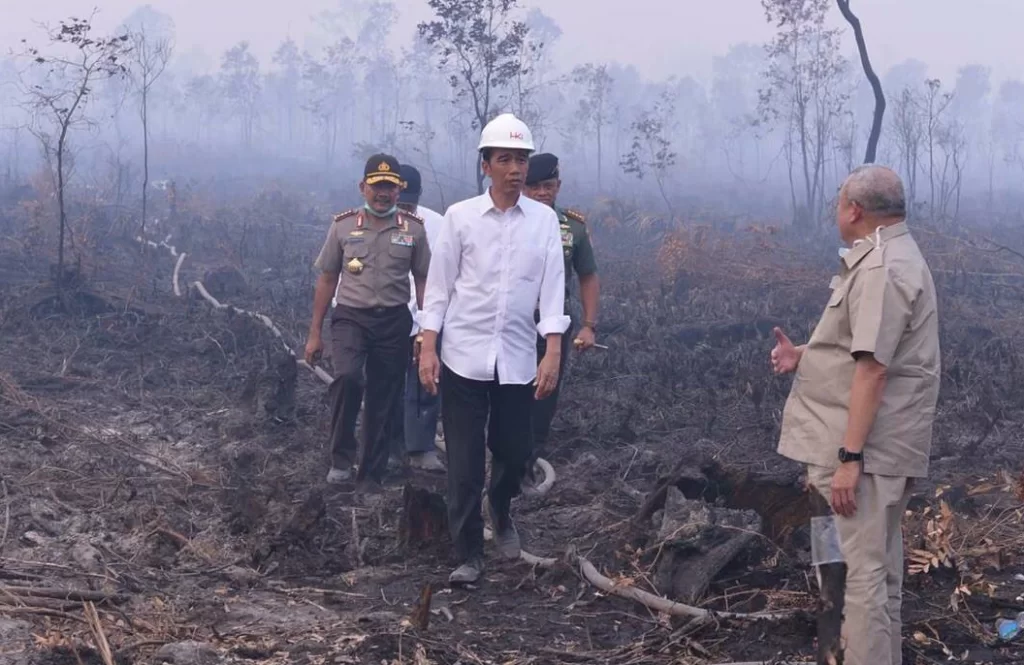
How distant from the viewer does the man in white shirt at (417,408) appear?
689 centimetres

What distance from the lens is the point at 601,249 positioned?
21.6 meters

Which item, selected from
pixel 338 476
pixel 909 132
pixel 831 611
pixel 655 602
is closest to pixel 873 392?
pixel 831 611

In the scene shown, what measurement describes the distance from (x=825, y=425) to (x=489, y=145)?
1829mm

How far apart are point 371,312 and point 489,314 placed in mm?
1849

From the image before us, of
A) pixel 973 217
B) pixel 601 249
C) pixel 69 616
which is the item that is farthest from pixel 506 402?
pixel 973 217

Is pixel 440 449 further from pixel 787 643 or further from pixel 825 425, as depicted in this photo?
pixel 825 425

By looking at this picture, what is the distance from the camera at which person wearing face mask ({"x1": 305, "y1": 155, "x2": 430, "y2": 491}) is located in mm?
6367

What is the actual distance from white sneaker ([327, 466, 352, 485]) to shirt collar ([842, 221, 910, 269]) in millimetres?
3843

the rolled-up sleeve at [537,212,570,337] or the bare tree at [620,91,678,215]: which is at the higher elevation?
the bare tree at [620,91,678,215]

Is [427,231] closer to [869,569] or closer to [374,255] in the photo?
[374,255]

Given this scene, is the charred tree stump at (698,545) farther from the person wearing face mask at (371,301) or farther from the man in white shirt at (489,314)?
the person wearing face mask at (371,301)

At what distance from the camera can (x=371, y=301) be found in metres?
6.37

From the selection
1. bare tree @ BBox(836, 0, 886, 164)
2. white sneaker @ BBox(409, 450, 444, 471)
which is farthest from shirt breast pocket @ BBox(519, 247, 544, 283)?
bare tree @ BBox(836, 0, 886, 164)

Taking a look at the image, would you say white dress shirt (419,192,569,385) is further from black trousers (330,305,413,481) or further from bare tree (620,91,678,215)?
bare tree (620,91,678,215)
